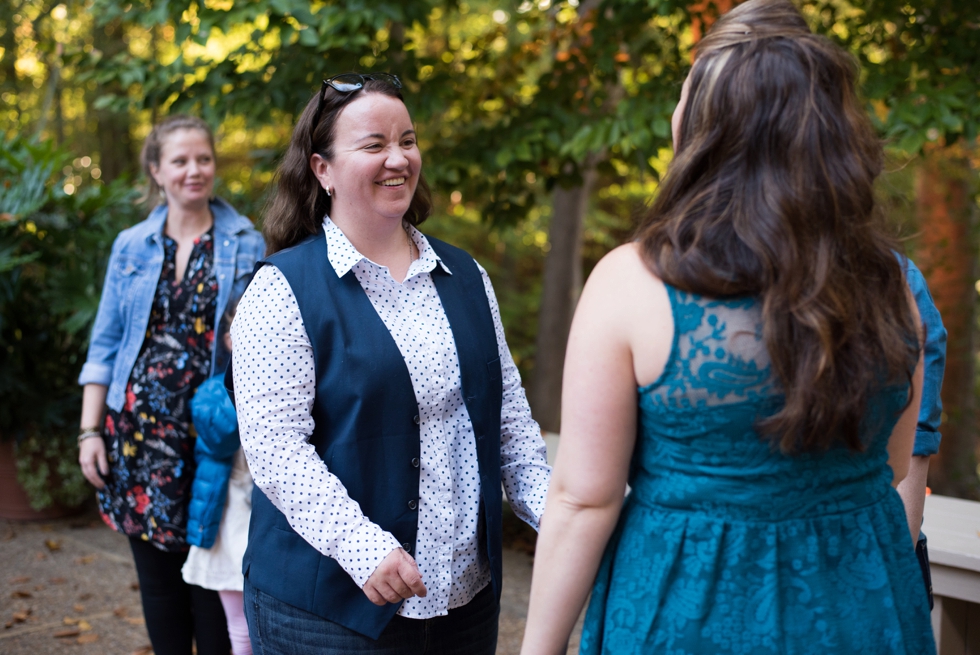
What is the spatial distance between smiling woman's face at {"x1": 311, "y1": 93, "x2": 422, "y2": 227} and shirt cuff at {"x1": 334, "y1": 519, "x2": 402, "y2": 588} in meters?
0.76

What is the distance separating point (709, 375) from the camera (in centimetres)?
134

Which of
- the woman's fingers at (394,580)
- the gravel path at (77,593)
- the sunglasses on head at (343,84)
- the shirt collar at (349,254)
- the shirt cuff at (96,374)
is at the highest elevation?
the sunglasses on head at (343,84)

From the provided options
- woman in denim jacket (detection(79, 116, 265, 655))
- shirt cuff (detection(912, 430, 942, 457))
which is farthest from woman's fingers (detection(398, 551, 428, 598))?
woman in denim jacket (detection(79, 116, 265, 655))

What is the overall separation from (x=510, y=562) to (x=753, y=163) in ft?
14.4

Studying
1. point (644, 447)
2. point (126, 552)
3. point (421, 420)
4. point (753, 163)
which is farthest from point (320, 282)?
point (126, 552)

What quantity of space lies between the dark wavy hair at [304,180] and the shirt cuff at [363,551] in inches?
30.2

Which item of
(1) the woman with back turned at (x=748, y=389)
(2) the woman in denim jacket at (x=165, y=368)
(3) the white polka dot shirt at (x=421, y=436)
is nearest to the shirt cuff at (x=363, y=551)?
(3) the white polka dot shirt at (x=421, y=436)

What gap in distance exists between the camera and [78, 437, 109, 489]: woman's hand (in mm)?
3275

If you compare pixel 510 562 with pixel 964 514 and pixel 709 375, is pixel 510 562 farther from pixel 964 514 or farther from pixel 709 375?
pixel 709 375

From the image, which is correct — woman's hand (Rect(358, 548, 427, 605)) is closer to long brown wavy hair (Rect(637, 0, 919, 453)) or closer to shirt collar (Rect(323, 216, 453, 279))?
shirt collar (Rect(323, 216, 453, 279))

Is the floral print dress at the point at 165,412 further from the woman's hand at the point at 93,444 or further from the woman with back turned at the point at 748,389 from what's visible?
the woman with back turned at the point at 748,389

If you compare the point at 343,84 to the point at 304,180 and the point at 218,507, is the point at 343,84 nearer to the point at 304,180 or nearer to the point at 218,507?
the point at 304,180

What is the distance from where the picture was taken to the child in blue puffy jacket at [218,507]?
296cm

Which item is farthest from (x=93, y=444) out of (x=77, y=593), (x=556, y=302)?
(x=556, y=302)
